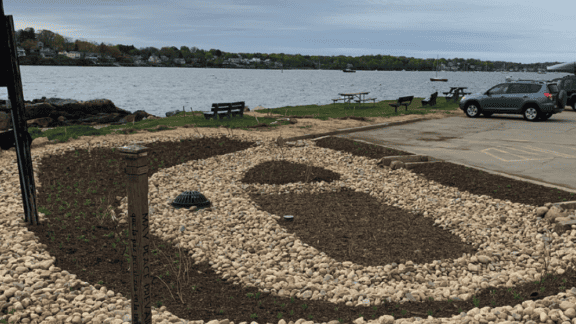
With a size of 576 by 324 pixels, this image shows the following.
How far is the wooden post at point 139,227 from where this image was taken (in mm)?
3297

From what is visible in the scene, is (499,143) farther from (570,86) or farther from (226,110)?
(570,86)

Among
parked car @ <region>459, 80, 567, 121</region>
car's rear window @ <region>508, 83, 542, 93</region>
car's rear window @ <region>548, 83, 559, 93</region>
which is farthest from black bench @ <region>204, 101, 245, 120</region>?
car's rear window @ <region>548, 83, 559, 93</region>

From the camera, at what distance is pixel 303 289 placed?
5.32 metres

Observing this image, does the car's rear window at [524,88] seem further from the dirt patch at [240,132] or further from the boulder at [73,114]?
the boulder at [73,114]

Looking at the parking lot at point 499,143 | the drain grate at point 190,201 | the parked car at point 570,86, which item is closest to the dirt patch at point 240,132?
the parking lot at point 499,143

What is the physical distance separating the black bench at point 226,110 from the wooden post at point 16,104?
470 inches

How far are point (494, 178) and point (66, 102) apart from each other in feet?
94.7

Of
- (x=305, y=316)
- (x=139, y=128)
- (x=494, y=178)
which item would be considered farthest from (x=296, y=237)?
(x=139, y=128)

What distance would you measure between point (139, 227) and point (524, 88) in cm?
2150

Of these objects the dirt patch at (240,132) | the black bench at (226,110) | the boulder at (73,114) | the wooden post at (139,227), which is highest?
the wooden post at (139,227)

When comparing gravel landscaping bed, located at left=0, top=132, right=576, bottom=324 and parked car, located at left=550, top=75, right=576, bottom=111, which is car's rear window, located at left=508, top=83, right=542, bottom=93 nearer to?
parked car, located at left=550, top=75, right=576, bottom=111

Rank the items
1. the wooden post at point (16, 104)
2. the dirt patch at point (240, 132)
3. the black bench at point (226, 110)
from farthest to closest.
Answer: the black bench at point (226, 110) < the dirt patch at point (240, 132) < the wooden post at point (16, 104)

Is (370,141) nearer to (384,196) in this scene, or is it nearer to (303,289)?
(384,196)

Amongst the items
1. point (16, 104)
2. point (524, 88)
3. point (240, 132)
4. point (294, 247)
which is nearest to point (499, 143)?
point (240, 132)
